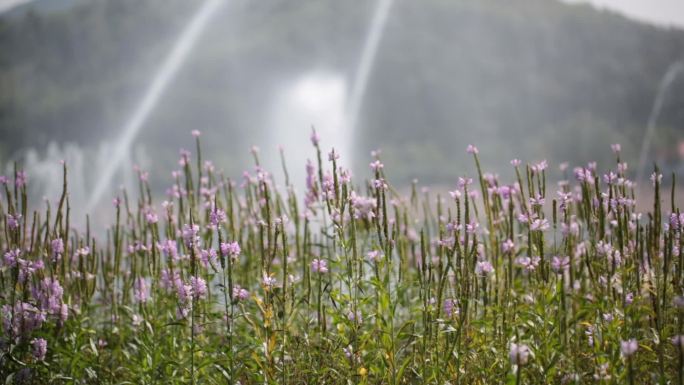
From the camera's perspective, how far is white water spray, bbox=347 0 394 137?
186ft

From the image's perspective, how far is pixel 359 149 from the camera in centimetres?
5212

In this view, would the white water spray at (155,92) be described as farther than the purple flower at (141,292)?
Yes

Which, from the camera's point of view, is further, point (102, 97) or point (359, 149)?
point (102, 97)

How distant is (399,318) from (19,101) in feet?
202

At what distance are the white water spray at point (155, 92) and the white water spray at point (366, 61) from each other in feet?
59.9

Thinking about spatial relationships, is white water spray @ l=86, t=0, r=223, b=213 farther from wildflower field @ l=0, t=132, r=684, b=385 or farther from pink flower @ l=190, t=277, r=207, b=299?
pink flower @ l=190, t=277, r=207, b=299

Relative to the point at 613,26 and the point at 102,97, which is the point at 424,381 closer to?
the point at 102,97

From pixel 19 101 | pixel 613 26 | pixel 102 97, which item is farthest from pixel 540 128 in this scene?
pixel 19 101

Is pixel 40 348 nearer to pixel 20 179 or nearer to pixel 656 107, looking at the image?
pixel 20 179

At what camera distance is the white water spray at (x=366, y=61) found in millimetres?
56631

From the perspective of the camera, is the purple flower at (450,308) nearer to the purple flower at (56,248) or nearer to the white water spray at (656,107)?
the purple flower at (56,248)

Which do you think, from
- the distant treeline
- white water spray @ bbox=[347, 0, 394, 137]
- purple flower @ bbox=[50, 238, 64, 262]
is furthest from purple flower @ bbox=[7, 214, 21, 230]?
white water spray @ bbox=[347, 0, 394, 137]

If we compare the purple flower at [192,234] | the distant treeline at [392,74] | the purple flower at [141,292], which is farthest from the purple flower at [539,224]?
the distant treeline at [392,74]

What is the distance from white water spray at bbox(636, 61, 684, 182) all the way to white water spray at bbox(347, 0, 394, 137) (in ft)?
69.9
